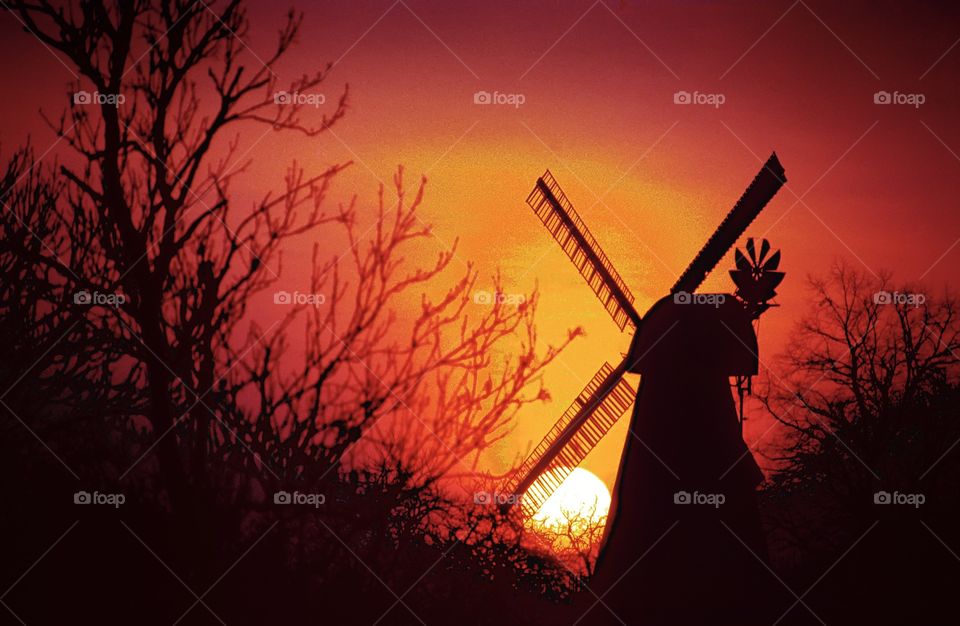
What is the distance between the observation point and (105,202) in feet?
27.9

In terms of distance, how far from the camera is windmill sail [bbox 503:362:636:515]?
16625mm

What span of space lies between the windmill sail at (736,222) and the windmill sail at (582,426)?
7.32ft

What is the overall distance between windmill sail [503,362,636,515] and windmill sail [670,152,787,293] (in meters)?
2.23

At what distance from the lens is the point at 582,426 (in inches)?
656

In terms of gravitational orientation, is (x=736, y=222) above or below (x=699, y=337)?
above

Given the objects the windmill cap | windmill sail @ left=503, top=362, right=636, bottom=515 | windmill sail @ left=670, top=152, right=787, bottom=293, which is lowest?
windmill sail @ left=503, top=362, right=636, bottom=515

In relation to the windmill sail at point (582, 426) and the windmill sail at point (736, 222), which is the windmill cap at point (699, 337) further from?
the windmill sail at point (582, 426)

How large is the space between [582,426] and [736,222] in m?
4.67

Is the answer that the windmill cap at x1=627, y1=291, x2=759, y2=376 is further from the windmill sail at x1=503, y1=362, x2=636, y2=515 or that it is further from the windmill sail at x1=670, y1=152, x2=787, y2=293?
the windmill sail at x1=503, y1=362, x2=636, y2=515

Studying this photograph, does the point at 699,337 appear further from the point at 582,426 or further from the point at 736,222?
the point at 582,426

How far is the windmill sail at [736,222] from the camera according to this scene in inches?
609

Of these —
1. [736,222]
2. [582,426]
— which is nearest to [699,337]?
[736,222]

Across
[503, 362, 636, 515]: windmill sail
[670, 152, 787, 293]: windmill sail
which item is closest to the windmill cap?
[670, 152, 787, 293]: windmill sail

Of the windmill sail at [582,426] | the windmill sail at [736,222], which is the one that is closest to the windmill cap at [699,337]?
the windmill sail at [736,222]
